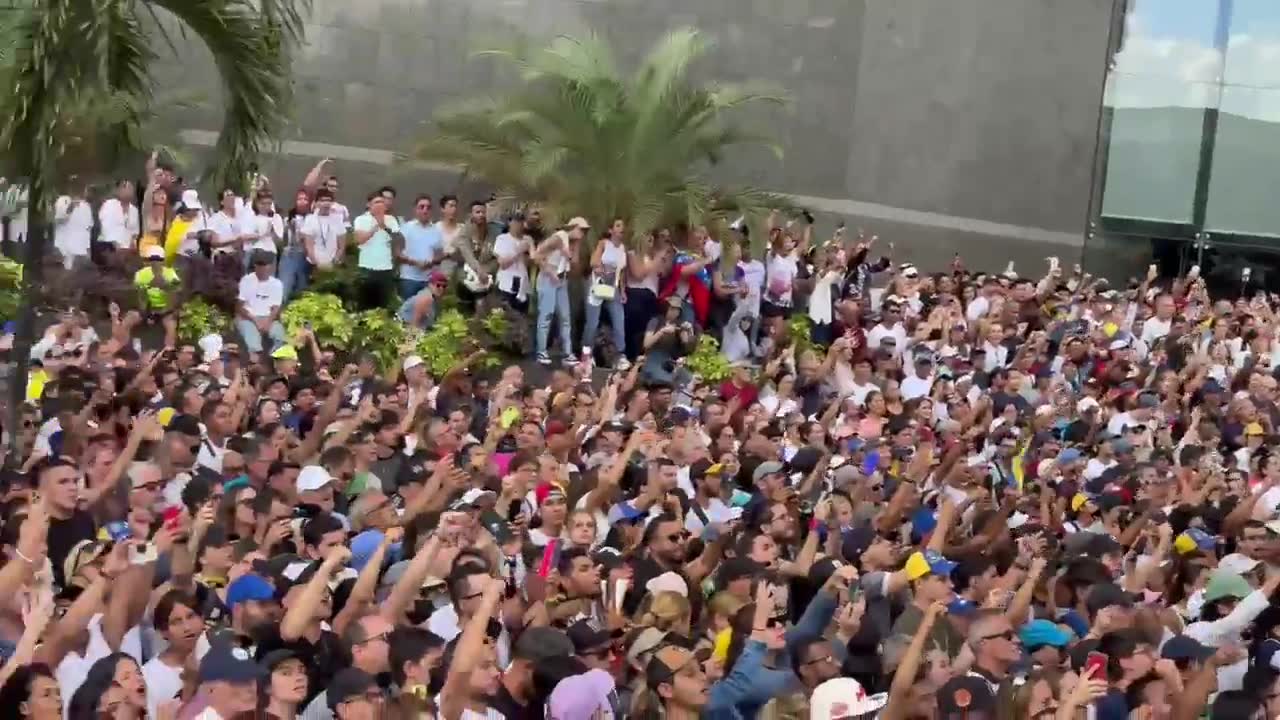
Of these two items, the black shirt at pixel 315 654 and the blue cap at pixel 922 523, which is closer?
the black shirt at pixel 315 654

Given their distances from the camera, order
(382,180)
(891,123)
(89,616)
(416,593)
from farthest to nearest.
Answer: (891,123) → (382,180) → (416,593) → (89,616)

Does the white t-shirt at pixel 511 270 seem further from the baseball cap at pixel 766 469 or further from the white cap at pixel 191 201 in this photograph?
the baseball cap at pixel 766 469

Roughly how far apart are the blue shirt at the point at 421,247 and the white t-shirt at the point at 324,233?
0.63 meters

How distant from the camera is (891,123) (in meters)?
24.1

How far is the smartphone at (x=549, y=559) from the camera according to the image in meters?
7.86

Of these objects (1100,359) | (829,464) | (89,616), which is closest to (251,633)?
(89,616)

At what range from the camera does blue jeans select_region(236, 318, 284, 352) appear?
541 inches

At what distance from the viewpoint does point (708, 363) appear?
1565 cm

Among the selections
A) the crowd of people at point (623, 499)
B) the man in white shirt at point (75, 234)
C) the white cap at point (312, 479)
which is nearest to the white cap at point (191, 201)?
the crowd of people at point (623, 499)

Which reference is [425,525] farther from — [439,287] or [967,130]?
[967,130]

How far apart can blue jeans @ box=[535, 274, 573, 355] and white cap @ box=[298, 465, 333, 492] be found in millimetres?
6616

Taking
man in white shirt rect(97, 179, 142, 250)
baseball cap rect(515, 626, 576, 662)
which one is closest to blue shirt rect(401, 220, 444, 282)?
man in white shirt rect(97, 179, 142, 250)

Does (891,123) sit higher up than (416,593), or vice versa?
(891,123)

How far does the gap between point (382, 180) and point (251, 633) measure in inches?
573
